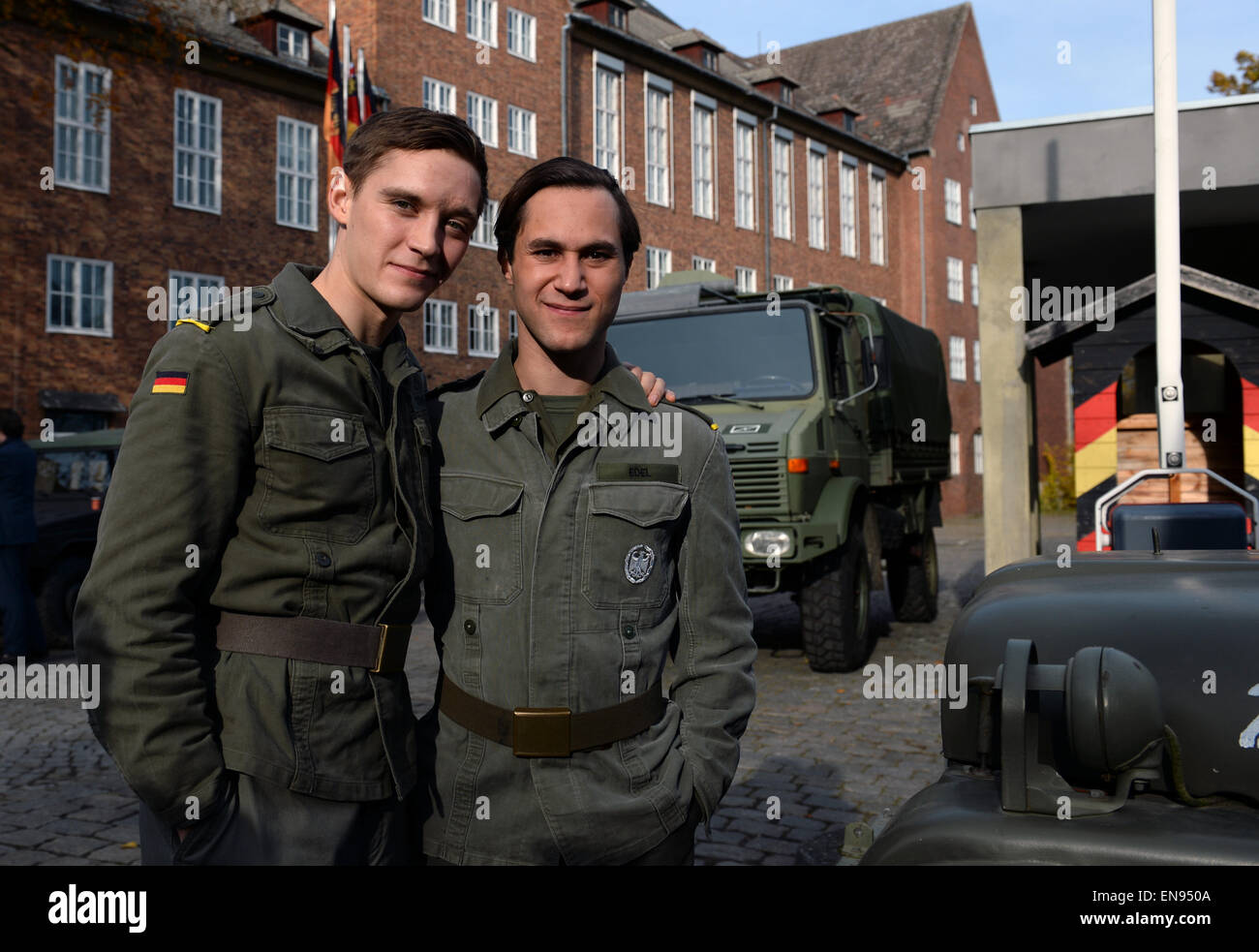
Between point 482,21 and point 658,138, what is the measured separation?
23.3 ft

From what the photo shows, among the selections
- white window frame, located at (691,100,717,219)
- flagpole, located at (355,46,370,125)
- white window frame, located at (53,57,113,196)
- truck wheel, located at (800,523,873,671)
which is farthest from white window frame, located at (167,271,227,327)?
white window frame, located at (691,100,717,219)

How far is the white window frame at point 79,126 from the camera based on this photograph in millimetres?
20094

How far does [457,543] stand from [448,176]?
28.2 inches

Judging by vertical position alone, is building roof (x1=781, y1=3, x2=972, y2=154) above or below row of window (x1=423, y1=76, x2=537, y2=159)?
above

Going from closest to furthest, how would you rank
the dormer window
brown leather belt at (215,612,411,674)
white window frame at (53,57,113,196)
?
brown leather belt at (215,612,411,674) → white window frame at (53,57,113,196) → the dormer window

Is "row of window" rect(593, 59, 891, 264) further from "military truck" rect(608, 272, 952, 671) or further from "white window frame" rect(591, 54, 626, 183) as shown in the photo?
"military truck" rect(608, 272, 952, 671)

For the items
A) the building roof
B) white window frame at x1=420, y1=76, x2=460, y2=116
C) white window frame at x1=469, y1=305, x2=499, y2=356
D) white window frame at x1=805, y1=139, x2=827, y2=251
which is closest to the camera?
white window frame at x1=420, y1=76, x2=460, y2=116

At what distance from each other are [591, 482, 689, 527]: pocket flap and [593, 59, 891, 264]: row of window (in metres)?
26.0

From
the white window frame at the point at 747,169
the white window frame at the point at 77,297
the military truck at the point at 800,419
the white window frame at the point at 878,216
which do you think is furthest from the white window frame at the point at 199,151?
the white window frame at the point at 878,216

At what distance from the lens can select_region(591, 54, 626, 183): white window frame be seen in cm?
3120

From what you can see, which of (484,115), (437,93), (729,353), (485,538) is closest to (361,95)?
(437,93)

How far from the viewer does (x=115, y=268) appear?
20734 millimetres

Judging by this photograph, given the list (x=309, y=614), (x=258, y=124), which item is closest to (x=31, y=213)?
(x=258, y=124)
